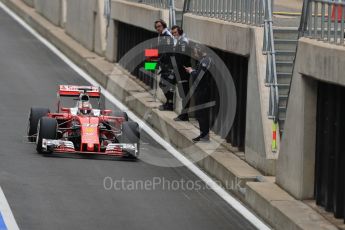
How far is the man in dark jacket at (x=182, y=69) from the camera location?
22812 millimetres

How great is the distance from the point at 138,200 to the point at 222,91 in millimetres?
4956

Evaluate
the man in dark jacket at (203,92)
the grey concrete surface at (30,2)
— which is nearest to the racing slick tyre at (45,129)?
the man in dark jacket at (203,92)

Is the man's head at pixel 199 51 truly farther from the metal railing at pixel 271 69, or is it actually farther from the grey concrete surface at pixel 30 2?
the grey concrete surface at pixel 30 2

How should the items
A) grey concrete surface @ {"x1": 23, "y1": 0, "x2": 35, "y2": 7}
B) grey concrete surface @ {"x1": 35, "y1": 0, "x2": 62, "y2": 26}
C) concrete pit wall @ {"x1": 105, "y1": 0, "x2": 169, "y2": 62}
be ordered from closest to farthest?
concrete pit wall @ {"x1": 105, "y1": 0, "x2": 169, "y2": 62} → grey concrete surface @ {"x1": 35, "y1": 0, "x2": 62, "y2": 26} → grey concrete surface @ {"x1": 23, "y1": 0, "x2": 35, "y2": 7}

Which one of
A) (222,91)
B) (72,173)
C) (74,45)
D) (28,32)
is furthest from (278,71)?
(28,32)

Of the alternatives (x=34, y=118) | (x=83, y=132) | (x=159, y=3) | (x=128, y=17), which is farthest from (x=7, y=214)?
(x=128, y=17)

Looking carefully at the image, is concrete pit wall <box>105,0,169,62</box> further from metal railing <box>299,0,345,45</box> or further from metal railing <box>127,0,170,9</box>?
metal railing <box>299,0,345,45</box>

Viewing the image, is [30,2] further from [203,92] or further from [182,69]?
[203,92]

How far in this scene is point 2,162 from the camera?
19.2 m

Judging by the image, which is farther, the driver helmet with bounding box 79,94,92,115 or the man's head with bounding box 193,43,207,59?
the man's head with bounding box 193,43,207,59

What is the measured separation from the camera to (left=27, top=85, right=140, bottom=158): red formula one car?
19703 millimetres

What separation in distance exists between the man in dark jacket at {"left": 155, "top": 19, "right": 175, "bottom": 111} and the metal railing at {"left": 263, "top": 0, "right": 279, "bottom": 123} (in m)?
4.46

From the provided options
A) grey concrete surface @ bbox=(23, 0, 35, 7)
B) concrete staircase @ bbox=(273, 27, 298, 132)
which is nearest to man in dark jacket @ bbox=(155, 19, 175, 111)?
concrete staircase @ bbox=(273, 27, 298, 132)

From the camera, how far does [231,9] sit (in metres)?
21.3
